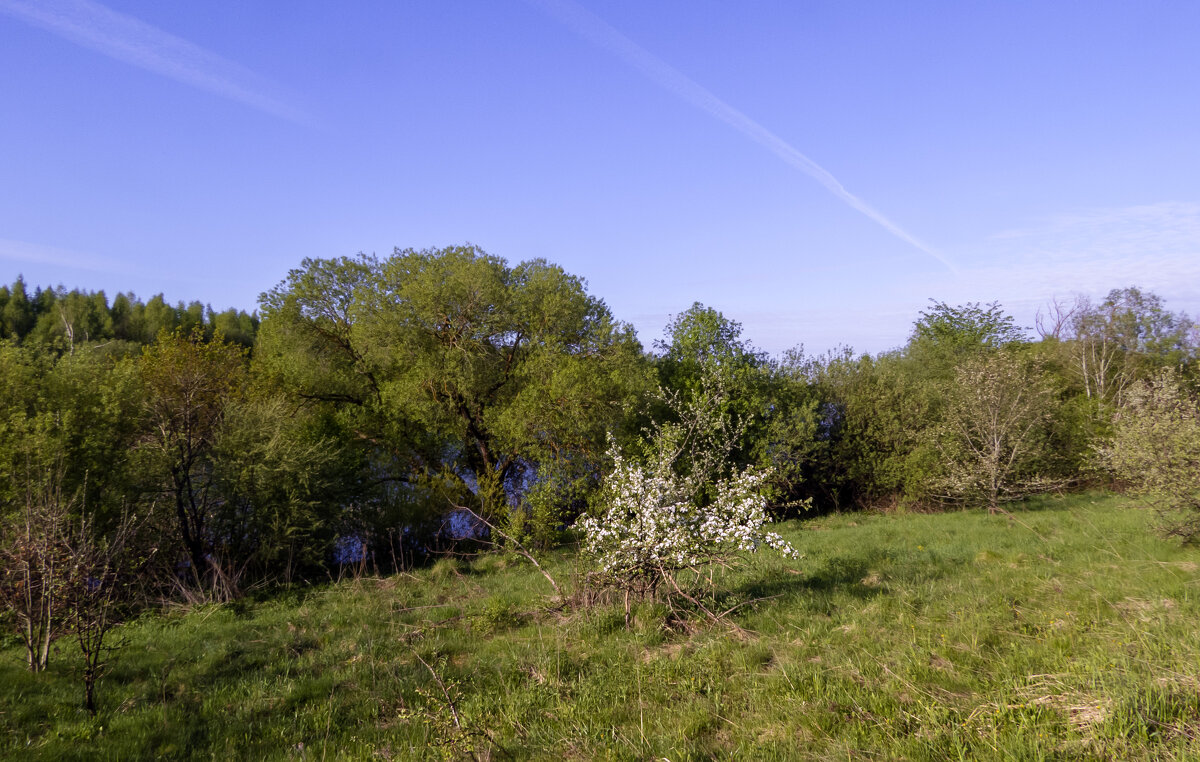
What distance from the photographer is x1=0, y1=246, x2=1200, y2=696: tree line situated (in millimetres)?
14875

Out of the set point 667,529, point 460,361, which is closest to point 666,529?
point 667,529

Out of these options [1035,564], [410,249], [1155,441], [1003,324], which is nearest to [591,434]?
[410,249]

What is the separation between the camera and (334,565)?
59.6ft

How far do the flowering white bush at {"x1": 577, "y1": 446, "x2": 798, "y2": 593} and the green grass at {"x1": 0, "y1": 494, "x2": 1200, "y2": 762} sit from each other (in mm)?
747

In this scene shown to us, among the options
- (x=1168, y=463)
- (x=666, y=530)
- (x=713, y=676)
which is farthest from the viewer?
(x=1168, y=463)

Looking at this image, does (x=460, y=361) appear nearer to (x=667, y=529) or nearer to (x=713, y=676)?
(x=667, y=529)

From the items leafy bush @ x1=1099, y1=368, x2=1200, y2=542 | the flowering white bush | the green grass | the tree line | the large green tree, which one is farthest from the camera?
the large green tree

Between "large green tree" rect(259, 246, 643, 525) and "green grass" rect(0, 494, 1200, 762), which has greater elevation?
"large green tree" rect(259, 246, 643, 525)

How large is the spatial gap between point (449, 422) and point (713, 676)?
18667 mm

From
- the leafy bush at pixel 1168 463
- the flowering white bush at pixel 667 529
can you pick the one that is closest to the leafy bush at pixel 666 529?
the flowering white bush at pixel 667 529

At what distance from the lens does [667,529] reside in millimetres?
8461

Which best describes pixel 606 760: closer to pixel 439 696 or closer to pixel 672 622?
pixel 439 696

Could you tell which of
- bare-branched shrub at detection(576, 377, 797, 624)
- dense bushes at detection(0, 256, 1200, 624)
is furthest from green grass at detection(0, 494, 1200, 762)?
dense bushes at detection(0, 256, 1200, 624)

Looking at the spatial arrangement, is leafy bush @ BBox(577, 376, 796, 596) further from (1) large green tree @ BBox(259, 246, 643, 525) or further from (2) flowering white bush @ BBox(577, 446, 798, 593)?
(1) large green tree @ BBox(259, 246, 643, 525)
